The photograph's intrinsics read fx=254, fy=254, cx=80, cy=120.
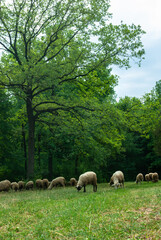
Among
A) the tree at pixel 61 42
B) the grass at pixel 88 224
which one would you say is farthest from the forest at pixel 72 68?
the grass at pixel 88 224

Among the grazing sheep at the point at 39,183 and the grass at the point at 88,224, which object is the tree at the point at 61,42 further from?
the grass at the point at 88,224

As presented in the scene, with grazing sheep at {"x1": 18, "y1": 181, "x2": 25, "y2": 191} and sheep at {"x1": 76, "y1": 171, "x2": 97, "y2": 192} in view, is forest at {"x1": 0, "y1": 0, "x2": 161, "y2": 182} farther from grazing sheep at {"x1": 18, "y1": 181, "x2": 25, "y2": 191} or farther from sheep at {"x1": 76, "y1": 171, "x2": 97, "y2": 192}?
sheep at {"x1": 76, "y1": 171, "x2": 97, "y2": 192}

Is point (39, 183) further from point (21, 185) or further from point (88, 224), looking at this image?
point (88, 224)

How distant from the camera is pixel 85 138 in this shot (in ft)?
68.4

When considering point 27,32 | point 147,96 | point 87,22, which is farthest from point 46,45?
point 147,96

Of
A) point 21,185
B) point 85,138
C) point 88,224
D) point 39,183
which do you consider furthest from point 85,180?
point 88,224

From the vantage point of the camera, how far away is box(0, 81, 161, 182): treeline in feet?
67.6

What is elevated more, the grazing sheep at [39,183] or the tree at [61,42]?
the tree at [61,42]

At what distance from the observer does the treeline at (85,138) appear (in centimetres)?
2059

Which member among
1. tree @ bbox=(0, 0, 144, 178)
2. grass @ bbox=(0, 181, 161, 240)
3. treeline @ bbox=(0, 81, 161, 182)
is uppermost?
tree @ bbox=(0, 0, 144, 178)

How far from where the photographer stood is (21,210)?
873 cm

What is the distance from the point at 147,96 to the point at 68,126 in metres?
8.09

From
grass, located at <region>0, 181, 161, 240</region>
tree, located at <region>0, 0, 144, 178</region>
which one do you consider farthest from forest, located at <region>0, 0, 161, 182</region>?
grass, located at <region>0, 181, 161, 240</region>

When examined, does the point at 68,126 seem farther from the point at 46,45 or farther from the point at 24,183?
the point at 46,45
